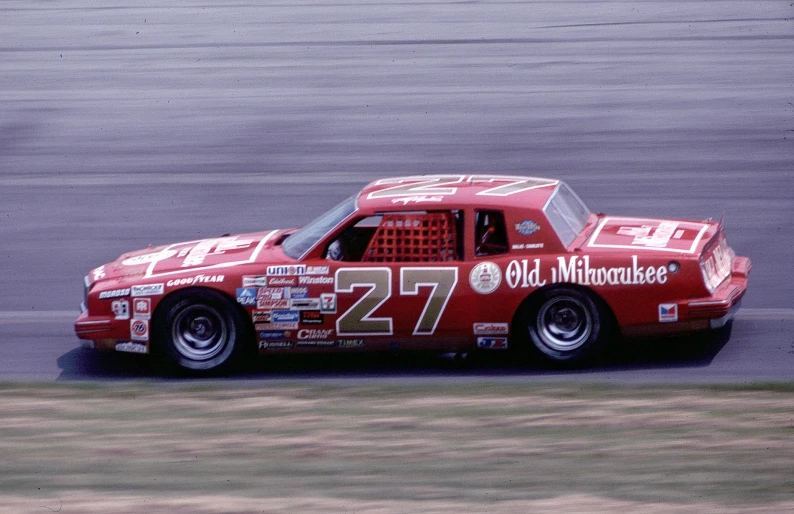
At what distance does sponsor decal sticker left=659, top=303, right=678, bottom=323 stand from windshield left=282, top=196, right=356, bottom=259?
88.5 inches

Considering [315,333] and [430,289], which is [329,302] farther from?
[430,289]

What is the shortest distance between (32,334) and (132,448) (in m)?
3.30

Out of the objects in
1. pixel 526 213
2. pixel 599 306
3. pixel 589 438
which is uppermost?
pixel 526 213

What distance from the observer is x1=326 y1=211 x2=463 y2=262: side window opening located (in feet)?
25.9

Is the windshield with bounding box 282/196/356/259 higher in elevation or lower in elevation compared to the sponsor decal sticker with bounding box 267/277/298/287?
higher

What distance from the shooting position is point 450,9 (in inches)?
800

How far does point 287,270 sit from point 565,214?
2056 mm

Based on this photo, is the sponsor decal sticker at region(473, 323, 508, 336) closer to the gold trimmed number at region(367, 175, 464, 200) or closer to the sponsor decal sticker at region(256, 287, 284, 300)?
the gold trimmed number at region(367, 175, 464, 200)

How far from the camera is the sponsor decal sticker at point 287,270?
7.92 metres

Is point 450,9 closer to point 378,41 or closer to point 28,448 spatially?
point 378,41

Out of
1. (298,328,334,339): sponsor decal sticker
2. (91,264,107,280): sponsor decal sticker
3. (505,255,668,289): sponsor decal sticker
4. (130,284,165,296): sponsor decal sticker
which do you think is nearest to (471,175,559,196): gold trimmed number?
(505,255,668,289): sponsor decal sticker

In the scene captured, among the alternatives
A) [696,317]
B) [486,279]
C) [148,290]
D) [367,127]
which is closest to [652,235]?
[696,317]

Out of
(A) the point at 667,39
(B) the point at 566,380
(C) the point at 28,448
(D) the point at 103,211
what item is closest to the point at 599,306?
(B) the point at 566,380

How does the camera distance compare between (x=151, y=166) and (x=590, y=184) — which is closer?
(x=590, y=184)
